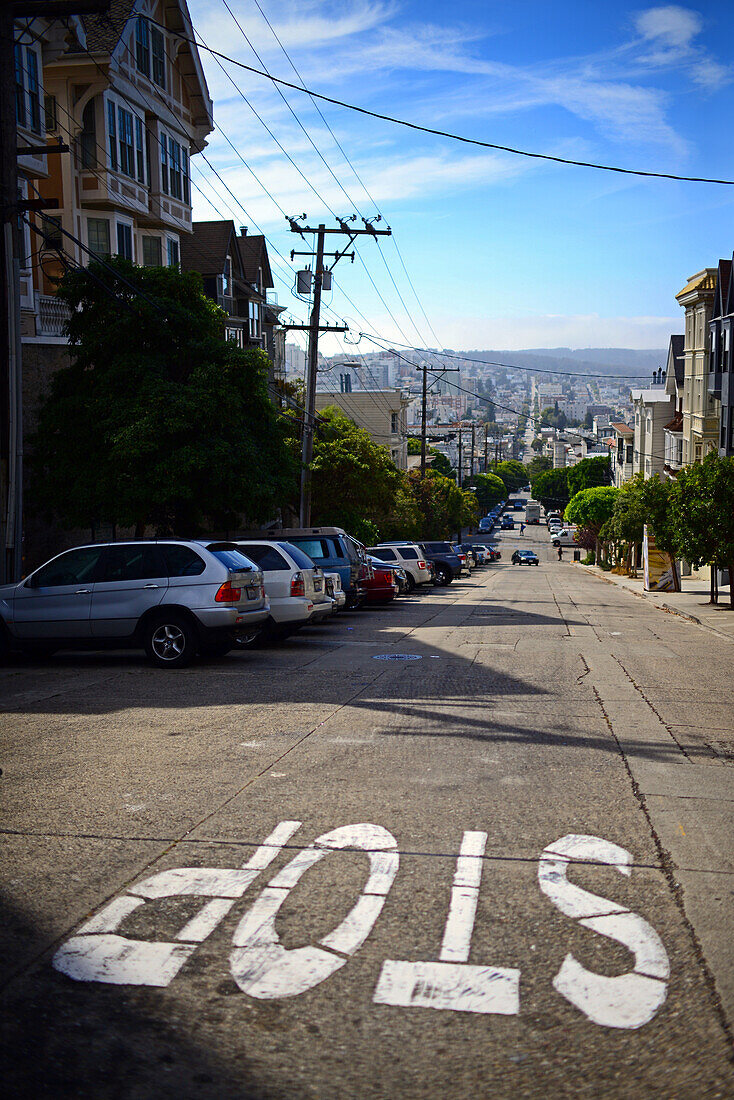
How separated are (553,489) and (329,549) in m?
141

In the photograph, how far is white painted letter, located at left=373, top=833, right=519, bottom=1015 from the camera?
4.17m

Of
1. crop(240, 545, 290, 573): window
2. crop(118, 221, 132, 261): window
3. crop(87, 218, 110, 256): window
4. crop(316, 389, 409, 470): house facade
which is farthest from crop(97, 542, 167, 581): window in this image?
crop(316, 389, 409, 470): house facade

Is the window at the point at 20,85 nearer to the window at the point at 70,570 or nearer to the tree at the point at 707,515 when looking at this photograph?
the window at the point at 70,570

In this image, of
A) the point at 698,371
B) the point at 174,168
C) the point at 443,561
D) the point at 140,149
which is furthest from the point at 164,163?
the point at 698,371

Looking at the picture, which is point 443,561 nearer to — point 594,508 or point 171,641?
point 171,641

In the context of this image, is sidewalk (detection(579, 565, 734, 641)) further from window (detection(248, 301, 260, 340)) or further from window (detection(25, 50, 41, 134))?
window (detection(248, 301, 260, 340))

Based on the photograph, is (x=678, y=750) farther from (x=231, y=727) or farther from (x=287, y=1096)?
Result: (x=287, y=1096)

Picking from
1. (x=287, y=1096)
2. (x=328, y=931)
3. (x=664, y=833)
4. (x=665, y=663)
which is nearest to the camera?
(x=287, y=1096)

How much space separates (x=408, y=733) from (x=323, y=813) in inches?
109

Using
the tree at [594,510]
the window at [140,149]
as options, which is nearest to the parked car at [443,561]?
the window at [140,149]

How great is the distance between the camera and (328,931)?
4848 mm

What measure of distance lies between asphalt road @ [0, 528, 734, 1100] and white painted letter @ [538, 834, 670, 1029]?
0.05 ft

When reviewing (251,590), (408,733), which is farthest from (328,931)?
(251,590)

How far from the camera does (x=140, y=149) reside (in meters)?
32.7
